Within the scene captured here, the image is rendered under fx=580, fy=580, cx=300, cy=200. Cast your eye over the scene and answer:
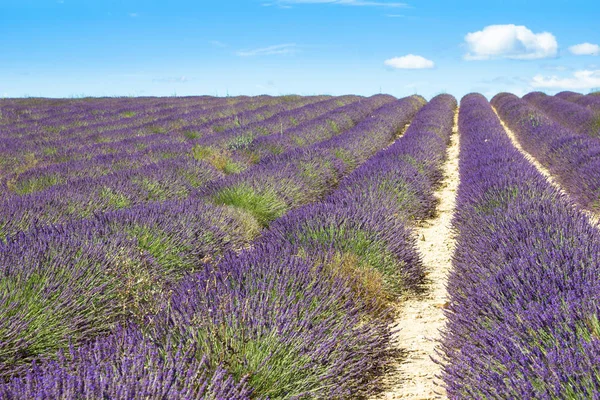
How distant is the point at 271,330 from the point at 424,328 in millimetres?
1424

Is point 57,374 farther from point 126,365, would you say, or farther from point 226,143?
point 226,143

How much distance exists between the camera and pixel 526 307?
253cm

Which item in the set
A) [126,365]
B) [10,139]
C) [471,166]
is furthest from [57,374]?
[10,139]

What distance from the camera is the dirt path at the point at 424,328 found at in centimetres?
276

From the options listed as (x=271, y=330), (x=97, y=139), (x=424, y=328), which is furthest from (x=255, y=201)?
(x=97, y=139)

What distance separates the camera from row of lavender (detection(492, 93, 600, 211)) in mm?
6934

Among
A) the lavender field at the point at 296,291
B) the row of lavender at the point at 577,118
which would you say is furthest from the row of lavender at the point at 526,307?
the row of lavender at the point at 577,118

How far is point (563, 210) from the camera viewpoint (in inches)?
166

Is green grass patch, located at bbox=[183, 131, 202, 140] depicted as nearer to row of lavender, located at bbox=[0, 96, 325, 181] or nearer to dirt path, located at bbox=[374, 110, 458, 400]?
row of lavender, located at bbox=[0, 96, 325, 181]

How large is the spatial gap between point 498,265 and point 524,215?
101 cm

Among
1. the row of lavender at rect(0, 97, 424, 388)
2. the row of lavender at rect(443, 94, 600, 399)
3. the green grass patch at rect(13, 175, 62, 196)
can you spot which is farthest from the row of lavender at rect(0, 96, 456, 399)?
the green grass patch at rect(13, 175, 62, 196)

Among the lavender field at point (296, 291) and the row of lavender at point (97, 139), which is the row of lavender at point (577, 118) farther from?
the row of lavender at point (97, 139)

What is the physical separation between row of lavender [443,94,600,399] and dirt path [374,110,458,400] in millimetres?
151

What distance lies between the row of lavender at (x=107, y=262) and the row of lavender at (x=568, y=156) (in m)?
3.73
